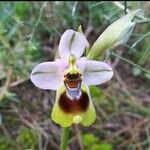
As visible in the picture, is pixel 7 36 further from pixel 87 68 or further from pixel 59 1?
pixel 87 68

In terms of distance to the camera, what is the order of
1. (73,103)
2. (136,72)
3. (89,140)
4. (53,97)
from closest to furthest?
(73,103)
(89,140)
(53,97)
(136,72)

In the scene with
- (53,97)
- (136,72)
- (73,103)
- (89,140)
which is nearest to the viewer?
(73,103)

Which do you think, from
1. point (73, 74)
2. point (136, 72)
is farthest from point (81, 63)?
point (136, 72)

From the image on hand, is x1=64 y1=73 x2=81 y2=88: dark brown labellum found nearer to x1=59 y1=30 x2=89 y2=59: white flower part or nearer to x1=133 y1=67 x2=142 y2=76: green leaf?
x1=59 y1=30 x2=89 y2=59: white flower part

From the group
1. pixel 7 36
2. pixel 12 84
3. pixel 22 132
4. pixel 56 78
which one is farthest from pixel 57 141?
pixel 56 78

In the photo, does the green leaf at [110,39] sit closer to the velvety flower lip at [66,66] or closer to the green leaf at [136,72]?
the velvety flower lip at [66,66]

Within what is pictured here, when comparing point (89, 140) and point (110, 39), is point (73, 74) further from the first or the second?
point (89, 140)
